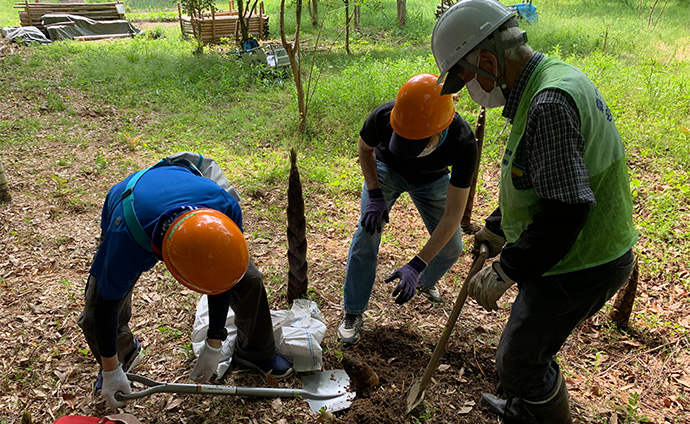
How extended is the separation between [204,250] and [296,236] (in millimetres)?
1201

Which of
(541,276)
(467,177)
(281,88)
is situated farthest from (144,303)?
(281,88)

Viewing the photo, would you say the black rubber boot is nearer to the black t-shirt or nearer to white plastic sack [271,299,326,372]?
white plastic sack [271,299,326,372]

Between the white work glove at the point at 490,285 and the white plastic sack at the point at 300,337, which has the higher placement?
the white work glove at the point at 490,285

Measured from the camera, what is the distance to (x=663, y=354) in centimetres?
282

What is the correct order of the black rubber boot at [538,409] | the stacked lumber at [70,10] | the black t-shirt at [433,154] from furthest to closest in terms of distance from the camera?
1. the stacked lumber at [70,10]
2. the black t-shirt at [433,154]
3. the black rubber boot at [538,409]

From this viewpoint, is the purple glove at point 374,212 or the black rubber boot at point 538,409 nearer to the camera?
the black rubber boot at point 538,409

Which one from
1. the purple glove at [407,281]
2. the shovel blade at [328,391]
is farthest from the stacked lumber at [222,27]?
the shovel blade at [328,391]

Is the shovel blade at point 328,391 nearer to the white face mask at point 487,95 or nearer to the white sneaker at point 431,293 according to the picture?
the white sneaker at point 431,293

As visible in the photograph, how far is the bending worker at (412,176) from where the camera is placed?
95.0 inches

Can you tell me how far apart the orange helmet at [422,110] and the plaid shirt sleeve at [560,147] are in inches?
34.6

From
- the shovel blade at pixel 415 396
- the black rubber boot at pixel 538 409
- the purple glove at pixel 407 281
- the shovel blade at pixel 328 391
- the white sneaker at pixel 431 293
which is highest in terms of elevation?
the purple glove at pixel 407 281

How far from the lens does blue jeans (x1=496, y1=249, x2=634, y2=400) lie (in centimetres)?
177

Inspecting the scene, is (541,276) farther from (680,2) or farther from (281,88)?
(680,2)

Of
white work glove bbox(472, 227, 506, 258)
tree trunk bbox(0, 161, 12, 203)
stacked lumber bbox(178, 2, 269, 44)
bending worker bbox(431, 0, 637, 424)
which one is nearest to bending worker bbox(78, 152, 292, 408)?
bending worker bbox(431, 0, 637, 424)
